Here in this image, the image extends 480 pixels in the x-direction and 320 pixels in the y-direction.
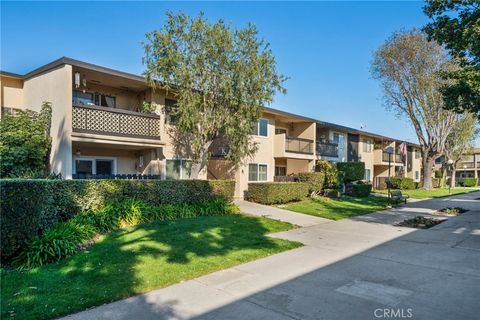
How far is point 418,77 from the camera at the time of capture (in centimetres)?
3067

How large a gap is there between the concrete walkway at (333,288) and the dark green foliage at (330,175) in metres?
15.1

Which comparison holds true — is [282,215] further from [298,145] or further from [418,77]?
[418,77]

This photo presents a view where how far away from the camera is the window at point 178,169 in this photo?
56.0 feet

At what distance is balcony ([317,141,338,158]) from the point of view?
27.7 metres

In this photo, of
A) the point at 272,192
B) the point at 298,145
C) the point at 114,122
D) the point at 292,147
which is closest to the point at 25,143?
the point at 114,122

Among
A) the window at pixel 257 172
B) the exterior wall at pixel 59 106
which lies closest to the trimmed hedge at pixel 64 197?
the exterior wall at pixel 59 106

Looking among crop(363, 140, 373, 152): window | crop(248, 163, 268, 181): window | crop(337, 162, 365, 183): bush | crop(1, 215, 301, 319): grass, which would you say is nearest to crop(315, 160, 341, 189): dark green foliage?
crop(337, 162, 365, 183): bush

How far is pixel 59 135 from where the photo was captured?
44.8ft

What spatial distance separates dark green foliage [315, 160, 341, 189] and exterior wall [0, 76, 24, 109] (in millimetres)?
18926

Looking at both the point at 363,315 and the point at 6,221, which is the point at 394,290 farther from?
the point at 6,221

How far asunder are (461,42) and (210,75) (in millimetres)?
10016

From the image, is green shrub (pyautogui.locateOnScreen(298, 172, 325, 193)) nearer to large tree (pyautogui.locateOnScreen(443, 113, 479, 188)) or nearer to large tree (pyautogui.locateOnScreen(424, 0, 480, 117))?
large tree (pyautogui.locateOnScreen(424, 0, 480, 117))

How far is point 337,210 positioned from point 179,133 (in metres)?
9.20

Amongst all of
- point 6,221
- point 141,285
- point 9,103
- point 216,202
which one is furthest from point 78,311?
point 9,103
